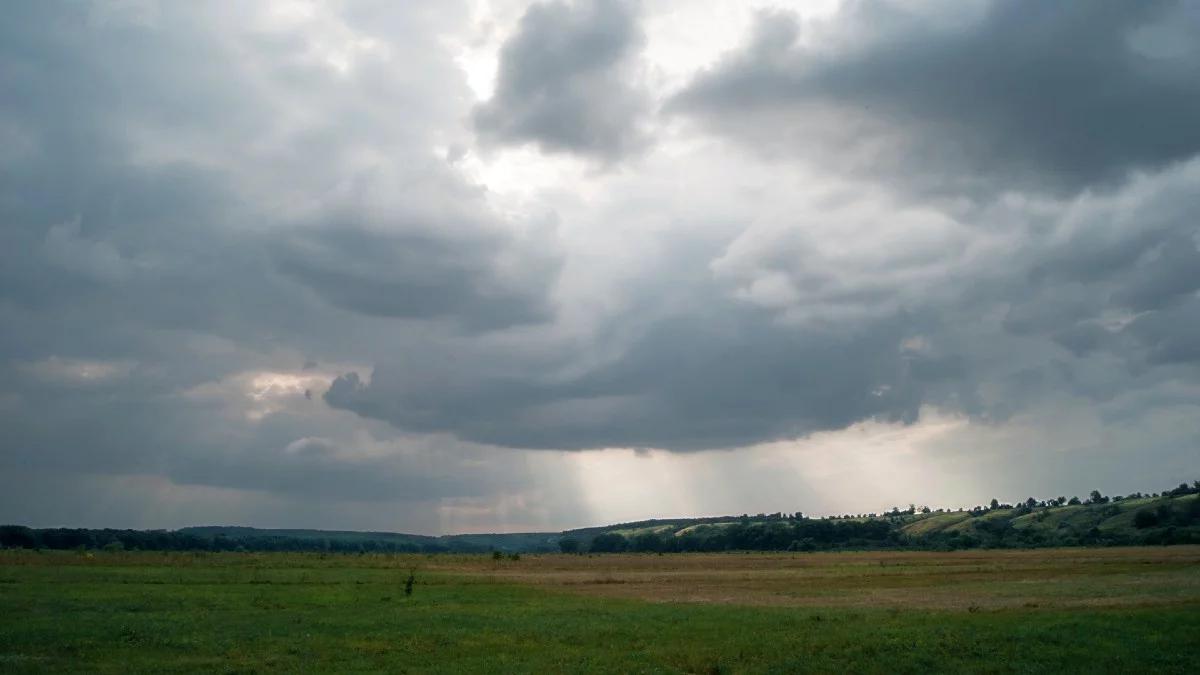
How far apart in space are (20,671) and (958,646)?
32.9m

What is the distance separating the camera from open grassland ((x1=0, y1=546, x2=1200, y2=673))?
3061 centimetres

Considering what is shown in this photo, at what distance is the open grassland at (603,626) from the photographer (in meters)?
30.6

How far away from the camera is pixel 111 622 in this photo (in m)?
43.0

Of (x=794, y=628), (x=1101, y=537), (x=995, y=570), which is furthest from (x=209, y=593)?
(x=1101, y=537)

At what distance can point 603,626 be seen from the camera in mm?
42000

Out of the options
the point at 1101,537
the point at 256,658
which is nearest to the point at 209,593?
the point at 256,658

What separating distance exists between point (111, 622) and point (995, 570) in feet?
285

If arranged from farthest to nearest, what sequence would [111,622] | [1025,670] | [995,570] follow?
[995,570], [111,622], [1025,670]

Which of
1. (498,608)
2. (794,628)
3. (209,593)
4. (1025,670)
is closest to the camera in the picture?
(1025,670)

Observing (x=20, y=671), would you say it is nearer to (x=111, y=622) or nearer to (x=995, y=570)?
(x=111, y=622)

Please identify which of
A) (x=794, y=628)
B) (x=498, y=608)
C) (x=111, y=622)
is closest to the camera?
(x=794, y=628)

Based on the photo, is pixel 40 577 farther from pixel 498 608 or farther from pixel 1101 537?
pixel 1101 537

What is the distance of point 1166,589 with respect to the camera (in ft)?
191

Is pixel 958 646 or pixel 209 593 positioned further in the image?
pixel 209 593
